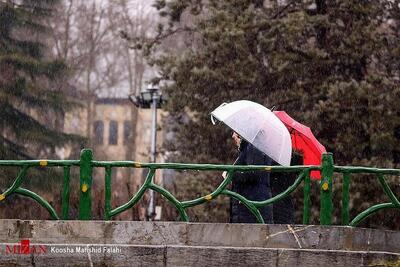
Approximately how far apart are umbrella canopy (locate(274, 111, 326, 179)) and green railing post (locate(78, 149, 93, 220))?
2948mm

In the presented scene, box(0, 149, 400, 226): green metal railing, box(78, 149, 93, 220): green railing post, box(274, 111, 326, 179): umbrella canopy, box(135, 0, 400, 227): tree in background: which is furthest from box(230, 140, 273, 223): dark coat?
box(135, 0, 400, 227): tree in background

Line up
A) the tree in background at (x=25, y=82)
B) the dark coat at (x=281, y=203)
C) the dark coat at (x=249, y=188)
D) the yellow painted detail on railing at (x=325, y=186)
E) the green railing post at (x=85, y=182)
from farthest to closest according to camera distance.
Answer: the tree in background at (x=25, y=82)
the dark coat at (x=281, y=203)
the dark coat at (x=249, y=188)
the yellow painted detail on railing at (x=325, y=186)
the green railing post at (x=85, y=182)

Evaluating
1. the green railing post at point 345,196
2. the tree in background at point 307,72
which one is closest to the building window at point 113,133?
the tree in background at point 307,72

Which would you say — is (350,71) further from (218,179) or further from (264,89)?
(218,179)

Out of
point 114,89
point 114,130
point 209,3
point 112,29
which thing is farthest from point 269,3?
point 114,130

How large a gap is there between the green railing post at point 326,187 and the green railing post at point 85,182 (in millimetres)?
2257

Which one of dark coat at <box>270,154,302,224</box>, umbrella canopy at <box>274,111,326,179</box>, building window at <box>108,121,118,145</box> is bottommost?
dark coat at <box>270,154,302,224</box>

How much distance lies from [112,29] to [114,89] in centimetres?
900

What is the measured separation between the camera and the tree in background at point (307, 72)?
23125 millimetres

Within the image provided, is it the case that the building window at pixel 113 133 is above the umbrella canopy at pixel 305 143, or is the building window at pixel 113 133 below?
above

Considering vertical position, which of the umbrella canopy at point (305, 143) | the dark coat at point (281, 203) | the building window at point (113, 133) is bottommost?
the dark coat at point (281, 203)

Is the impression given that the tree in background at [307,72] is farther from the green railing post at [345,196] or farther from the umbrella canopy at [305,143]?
the green railing post at [345,196]

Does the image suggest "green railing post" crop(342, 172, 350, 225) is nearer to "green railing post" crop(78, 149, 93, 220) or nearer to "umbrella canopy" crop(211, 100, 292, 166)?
"umbrella canopy" crop(211, 100, 292, 166)

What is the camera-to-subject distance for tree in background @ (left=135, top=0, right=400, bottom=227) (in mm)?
23125
